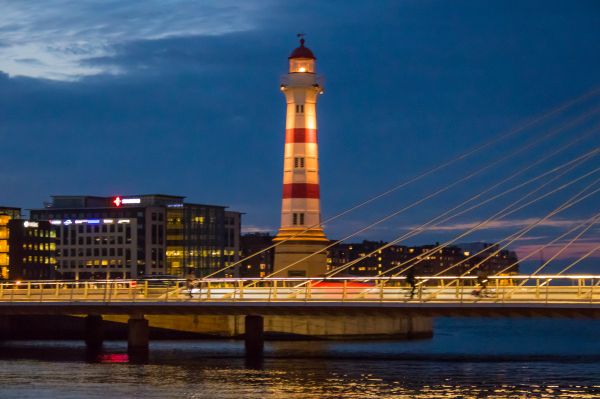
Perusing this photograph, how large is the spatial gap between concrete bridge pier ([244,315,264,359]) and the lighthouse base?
1625 centimetres

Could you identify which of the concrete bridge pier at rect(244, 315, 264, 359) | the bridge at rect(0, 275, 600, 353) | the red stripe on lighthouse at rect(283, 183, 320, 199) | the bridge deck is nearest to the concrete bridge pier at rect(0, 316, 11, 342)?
the bridge at rect(0, 275, 600, 353)

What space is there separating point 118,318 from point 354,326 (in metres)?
18.5

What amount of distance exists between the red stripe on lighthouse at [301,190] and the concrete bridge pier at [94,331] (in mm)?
16132

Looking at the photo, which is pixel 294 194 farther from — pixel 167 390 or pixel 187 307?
pixel 167 390

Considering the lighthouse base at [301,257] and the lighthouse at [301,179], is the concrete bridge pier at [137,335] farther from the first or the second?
the lighthouse base at [301,257]

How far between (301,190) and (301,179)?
768mm

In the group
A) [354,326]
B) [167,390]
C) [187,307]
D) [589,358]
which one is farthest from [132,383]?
[354,326]

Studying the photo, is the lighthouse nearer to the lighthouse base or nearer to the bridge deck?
the lighthouse base

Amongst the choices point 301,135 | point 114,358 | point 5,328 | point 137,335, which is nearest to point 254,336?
point 137,335

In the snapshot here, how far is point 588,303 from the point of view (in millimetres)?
54375

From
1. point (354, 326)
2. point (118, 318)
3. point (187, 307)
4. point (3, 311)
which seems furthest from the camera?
point (354, 326)

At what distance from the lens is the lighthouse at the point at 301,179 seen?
290 ft

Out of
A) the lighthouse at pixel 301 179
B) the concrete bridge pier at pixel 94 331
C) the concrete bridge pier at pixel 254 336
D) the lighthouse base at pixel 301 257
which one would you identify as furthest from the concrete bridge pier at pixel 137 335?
the lighthouse base at pixel 301 257

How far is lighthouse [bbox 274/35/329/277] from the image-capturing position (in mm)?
88312
